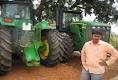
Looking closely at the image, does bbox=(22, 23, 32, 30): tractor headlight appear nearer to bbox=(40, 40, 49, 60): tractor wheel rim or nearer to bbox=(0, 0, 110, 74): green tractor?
bbox=(0, 0, 110, 74): green tractor

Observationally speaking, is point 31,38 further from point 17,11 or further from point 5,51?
point 5,51

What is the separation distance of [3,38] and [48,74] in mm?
2559

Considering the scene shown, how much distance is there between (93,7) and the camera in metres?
21.8

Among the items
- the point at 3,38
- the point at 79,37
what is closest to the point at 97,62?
the point at 3,38

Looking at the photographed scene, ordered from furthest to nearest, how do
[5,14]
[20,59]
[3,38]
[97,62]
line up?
[20,59], [5,14], [3,38], [97,62]

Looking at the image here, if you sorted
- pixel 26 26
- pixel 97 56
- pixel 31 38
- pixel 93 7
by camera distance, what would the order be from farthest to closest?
pixel 93 7 → pixel 31 38 → pixel 26 26 → pixel 97 56

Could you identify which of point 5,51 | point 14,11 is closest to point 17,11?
point 14,11

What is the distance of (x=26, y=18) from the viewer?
41.0 feet

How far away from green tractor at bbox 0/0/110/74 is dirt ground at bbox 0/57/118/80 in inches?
11.7

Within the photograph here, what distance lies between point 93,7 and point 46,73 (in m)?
10.5

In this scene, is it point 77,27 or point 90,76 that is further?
point 77,27

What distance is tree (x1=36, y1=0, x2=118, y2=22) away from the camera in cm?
2111

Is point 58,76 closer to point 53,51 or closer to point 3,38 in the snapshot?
point 53,51

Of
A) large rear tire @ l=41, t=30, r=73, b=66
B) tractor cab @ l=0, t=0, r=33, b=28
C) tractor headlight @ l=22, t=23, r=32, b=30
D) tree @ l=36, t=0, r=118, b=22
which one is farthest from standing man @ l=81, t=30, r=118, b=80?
tree @ l=36, t=0, r=118, b=22
